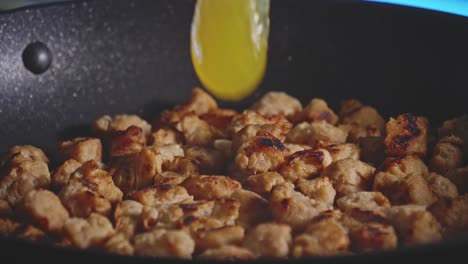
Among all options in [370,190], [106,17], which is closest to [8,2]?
[106,17]

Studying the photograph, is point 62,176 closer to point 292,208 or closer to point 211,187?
point 211,187

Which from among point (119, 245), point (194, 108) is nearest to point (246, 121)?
point (194, 108)

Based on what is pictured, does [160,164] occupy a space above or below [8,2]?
below

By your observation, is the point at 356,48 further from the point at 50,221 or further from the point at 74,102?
the point at 50,221

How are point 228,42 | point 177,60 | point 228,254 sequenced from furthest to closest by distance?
point 177,60, point 228,42, point 228,254

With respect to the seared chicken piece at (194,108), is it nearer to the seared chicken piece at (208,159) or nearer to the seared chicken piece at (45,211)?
the seared chicken piece at (208,159)

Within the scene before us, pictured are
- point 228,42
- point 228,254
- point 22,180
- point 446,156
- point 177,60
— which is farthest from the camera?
point 177,60
